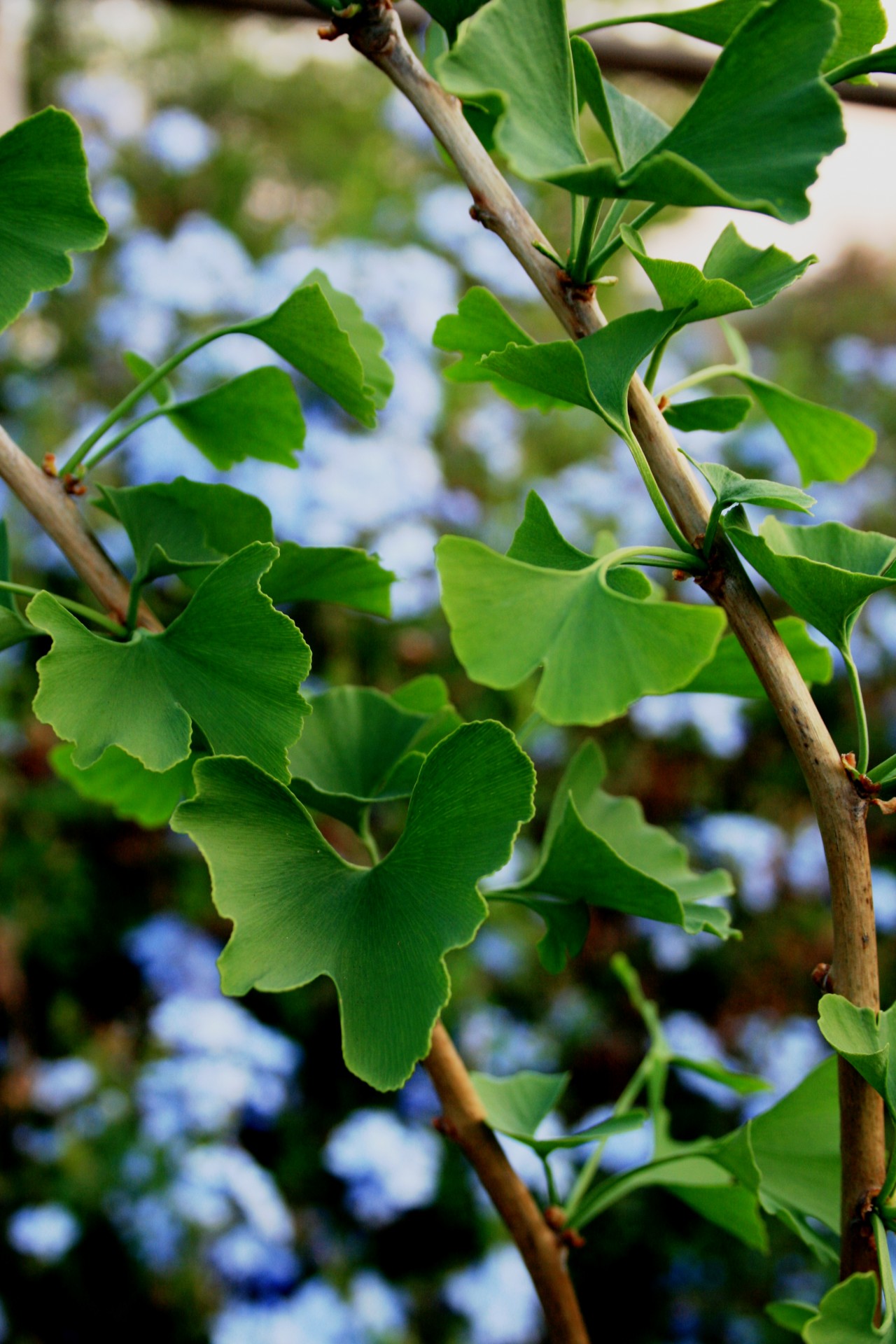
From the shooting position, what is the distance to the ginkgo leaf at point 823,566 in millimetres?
230

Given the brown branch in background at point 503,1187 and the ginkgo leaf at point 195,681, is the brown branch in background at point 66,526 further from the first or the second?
the brown branch in background at point 503,1187

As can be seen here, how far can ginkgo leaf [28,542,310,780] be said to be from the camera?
23cm

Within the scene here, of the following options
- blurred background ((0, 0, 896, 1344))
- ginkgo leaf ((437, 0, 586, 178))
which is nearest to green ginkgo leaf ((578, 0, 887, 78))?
ginkgo leaf ((437, 0, 586, 178))

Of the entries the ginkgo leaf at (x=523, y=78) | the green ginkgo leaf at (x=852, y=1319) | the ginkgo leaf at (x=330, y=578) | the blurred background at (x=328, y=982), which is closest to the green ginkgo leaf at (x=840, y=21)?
the ginkgo leaf at (x=523, y=78)

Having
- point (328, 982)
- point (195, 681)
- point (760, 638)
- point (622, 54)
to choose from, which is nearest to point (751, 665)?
point (760, 638)

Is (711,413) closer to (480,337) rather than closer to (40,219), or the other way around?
(480,337)

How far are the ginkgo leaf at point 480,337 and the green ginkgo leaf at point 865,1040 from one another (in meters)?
0.15

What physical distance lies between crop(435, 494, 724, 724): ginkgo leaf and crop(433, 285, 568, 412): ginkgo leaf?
0.07 meters

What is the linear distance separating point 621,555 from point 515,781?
0.06 m

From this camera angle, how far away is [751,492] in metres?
0.23

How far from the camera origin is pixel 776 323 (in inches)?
98.5

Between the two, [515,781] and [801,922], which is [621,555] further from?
[801,922]

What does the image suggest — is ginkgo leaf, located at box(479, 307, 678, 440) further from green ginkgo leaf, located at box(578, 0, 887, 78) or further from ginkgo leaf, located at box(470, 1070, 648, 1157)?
ginkgo leaf, located at box(470, 1070, 648, 1157)

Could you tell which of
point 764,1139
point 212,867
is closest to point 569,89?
point 212,867
